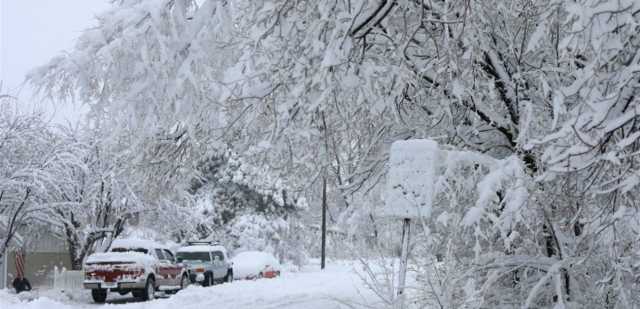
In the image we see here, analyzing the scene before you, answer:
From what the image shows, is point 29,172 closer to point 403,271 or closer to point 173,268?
point 173,268

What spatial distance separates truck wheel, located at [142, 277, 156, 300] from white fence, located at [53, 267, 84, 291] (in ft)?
8.70

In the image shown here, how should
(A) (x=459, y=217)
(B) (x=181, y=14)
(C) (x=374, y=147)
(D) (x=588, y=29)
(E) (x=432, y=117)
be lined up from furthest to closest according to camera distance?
(C) (x=374, y=147) < (E) (x=432, y=117) < (A) (x=459, y=217) < (B) (x=181, y=14) < (D) (x=588, y=29)

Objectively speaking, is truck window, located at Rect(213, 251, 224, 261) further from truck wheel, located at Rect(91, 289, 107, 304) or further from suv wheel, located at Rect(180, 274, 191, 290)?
truck wheel, located at Rect(91, 289, 107, 304)

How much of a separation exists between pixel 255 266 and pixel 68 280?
12514 millimetres

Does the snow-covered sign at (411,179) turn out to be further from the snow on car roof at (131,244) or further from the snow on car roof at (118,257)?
the snow on car roof at (131,244)

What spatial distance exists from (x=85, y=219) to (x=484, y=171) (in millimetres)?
20551

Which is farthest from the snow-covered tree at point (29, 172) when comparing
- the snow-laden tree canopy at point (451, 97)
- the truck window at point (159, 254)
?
the snow-laden tree canopy at point (451, 97)

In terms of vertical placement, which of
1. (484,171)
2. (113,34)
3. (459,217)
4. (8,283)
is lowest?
(8,283)

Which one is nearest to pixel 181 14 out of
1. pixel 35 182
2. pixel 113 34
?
pixel 113 34

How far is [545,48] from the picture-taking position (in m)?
8.65

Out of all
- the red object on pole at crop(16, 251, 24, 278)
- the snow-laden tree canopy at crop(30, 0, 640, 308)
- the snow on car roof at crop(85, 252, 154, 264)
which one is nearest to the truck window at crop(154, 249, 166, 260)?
the snow on car roof at crop(85, 252, 154, 264)

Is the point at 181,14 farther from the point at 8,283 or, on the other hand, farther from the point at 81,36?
the point at 8,283

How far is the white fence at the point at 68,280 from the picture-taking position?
2233 centimetres

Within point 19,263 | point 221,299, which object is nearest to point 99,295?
point 221,299
